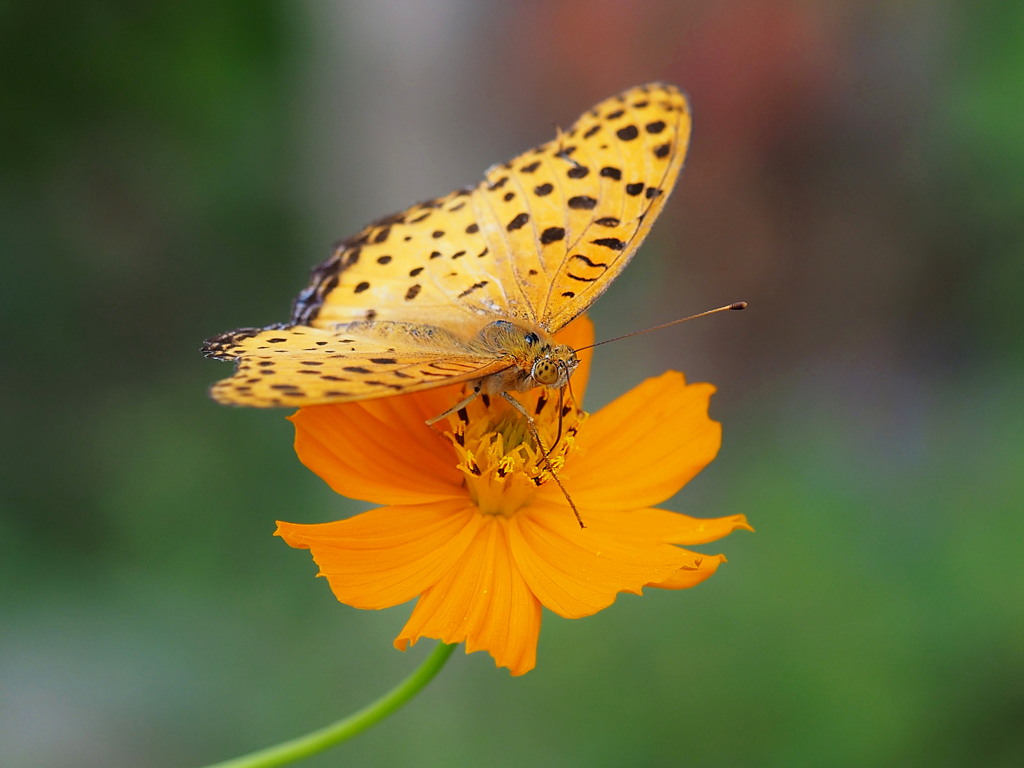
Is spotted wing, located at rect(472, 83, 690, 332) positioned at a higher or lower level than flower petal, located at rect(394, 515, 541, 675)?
higher

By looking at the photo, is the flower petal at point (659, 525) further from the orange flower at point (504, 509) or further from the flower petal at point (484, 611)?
the flower petal at point (484, 611)

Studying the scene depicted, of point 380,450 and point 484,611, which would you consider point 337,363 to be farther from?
point 484,611

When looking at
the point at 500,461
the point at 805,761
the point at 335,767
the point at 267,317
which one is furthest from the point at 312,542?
the point at 267,317

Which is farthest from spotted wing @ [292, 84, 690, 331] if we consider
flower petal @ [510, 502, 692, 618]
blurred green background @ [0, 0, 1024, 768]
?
blurred green background @ [0, 0, 1024, 768]

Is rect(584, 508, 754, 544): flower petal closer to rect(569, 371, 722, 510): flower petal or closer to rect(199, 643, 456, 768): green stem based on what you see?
rect(569, 371, 722, 510): flower petal

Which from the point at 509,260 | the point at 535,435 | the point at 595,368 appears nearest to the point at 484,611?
the point at 535,435

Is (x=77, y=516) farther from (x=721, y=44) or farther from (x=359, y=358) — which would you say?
(x=721, y=44)
